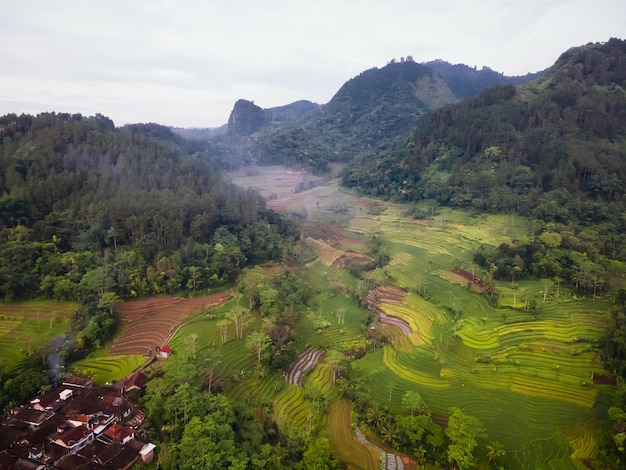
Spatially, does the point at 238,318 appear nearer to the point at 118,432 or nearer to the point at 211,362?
the point at 211,362

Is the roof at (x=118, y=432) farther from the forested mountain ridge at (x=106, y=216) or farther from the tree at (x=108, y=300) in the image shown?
the forested mountain ridge at (x=106, y=216)

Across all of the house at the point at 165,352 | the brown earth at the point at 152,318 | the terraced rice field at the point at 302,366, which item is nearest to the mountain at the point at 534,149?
the terraced rice field at the point at 302,366

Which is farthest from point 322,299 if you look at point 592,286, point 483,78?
point 483,78

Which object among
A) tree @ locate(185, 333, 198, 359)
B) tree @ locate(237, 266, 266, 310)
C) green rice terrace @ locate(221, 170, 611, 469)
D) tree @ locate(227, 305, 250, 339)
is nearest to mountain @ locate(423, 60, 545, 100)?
green rice terrace @ locate(221, 170, 611, 469)

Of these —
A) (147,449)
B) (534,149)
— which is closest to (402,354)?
(147,449)

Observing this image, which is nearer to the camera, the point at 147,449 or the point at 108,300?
the point at 147,449
